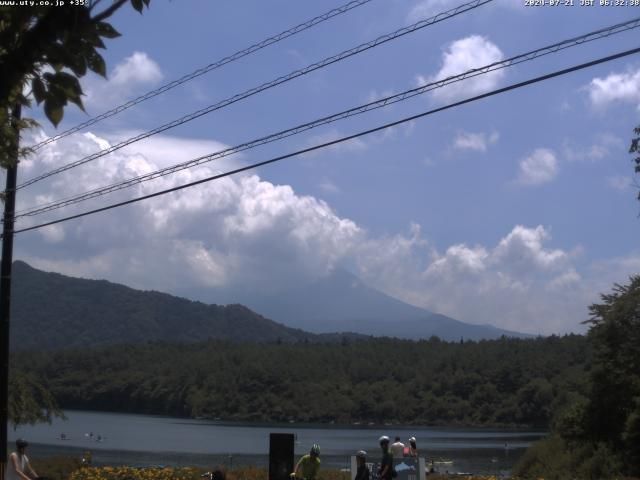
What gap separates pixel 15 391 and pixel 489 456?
135 ft

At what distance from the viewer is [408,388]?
118 m

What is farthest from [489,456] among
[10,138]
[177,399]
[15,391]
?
[177,399]

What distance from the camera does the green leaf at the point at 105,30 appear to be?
14.9 feet

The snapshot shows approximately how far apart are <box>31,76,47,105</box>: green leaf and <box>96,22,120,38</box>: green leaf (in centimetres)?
38

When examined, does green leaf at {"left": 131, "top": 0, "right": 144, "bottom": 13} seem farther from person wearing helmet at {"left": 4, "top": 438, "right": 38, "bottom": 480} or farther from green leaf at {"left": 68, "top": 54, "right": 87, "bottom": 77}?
person wearing helmet at {"left": 4, "top": 438, "right": 38, "bottom": 480}

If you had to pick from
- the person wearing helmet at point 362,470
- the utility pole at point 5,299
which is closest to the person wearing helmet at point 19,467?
the utility pole at point 5,299

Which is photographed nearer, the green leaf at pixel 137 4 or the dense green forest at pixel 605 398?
the green leaf at pixel 137 4

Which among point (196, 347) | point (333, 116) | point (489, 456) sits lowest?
point (489, 456)

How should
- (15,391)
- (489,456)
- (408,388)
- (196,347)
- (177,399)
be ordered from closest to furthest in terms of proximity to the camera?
(15,391) < (489,456) < (408,388) < (177,399) < (196,347)

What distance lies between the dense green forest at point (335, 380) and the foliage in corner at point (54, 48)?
9433cm

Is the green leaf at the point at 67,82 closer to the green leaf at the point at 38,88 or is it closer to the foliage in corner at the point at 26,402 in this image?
the green leaf at the point at 38,88

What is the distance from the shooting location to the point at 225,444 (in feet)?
230

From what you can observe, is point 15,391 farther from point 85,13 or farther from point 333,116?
point 85,13

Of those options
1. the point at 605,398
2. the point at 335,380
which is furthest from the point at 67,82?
the point at 335,380
